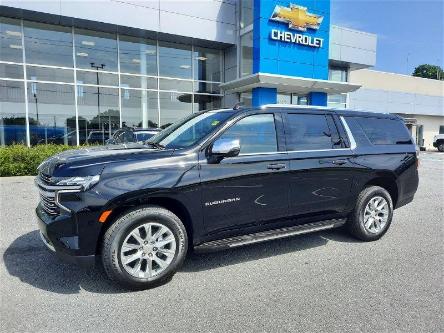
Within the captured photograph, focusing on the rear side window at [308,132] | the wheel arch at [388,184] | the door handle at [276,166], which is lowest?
the wheel arch at [388,184]

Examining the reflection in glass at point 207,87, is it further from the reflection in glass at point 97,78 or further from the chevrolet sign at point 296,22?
the reflection in glass at point 97,78

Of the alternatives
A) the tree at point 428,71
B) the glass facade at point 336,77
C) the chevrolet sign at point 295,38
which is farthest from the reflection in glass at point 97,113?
the tree at point 428,71

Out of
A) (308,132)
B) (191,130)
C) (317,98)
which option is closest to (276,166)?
(308,132)

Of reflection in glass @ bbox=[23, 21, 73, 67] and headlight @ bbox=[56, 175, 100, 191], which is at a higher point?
reflection in glass @ bbox=[23, 21, 73, 67]

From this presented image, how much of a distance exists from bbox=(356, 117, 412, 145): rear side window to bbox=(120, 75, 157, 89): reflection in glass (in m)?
13.4

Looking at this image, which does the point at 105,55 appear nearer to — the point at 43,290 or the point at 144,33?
the point at 144,33

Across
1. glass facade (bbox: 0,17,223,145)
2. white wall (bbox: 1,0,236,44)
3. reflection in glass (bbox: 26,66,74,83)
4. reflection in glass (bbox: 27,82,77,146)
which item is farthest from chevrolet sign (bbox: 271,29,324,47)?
reflection in glass (bbox: 27,82,77,146)

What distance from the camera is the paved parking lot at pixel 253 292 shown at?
2879 mm

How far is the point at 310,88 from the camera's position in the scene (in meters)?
18.0

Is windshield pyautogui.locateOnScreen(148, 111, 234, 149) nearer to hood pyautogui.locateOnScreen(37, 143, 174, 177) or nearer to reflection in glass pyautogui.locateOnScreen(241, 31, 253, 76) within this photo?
hood pyautogui.locateOnScreen(37, 143, 174, 177)

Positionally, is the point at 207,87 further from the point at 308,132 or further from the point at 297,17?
the point at 308,132

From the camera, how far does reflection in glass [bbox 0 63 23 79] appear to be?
13.7m

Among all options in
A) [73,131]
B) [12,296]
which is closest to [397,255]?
[12,296]

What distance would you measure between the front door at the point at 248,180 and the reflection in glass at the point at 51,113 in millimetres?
12827
